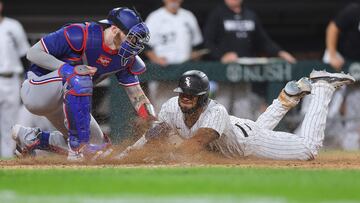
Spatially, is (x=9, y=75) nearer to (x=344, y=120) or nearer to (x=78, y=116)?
(x=344, y=120)

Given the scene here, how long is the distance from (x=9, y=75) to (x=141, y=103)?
4.21 meters

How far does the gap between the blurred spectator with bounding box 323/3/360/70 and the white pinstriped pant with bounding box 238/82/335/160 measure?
2.84 metres

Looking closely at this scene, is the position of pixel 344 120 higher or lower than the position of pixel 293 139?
lower

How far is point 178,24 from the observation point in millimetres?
12633

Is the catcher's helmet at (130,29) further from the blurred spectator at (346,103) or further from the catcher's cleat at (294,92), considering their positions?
the blurred spectator at (346,103)

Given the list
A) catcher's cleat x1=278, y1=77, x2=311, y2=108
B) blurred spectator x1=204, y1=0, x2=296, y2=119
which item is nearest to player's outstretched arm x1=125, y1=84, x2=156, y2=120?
catcher's cleat x1=278, y1=77, x2=311, y2=108

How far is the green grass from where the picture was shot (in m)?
6.20

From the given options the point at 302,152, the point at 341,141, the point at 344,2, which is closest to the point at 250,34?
the point at 341,141

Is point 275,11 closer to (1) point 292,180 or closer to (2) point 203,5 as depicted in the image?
(2) point 203,5

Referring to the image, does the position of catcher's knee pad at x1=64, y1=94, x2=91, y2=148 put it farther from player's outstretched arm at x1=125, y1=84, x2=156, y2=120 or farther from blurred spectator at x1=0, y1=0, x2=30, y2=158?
blurred spectator at x1=0, y1=0, x2=30, y2=158

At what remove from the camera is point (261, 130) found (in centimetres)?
922

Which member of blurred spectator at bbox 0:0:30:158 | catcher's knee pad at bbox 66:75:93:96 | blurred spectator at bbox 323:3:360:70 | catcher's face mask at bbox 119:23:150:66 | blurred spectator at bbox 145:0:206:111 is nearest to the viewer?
catcher's knee pad at bbox 66:75:93:96

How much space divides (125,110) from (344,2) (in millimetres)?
4673

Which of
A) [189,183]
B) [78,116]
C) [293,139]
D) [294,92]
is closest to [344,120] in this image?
[294,92]
